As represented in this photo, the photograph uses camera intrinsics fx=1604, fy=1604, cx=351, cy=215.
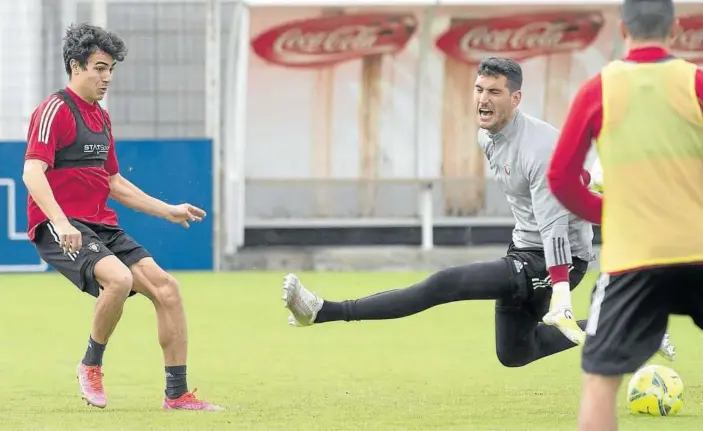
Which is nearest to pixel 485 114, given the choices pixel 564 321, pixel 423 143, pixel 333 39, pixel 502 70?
pixel 502 70

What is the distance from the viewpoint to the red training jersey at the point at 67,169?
27.1 feet

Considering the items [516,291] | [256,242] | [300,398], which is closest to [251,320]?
[300,398]

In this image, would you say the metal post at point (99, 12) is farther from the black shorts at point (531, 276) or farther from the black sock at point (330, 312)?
the black shorts at point (531, 276)

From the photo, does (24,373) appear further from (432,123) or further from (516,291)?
(432,123)

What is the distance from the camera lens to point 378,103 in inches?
856

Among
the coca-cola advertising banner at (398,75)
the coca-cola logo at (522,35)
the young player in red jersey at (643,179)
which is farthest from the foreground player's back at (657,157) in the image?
the coca-cola logo at (522,35)

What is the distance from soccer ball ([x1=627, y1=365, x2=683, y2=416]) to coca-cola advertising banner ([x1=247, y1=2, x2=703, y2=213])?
44.2 feet

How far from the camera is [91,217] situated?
8500 millimetres

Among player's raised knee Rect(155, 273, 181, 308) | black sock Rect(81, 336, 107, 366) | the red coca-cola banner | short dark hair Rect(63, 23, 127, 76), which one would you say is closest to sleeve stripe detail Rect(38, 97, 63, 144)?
short dark hair Rect(63, 23, 127, 76)

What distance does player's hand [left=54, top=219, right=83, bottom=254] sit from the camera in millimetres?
8000

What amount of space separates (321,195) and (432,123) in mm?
1822

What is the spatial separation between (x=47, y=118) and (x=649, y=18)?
387 cm

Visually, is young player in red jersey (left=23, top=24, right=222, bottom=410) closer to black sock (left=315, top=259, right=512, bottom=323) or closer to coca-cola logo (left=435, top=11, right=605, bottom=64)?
black sock (left=315, top=259, right=512, bottom=323)

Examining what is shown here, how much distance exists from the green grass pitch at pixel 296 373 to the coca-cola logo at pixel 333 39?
610 centimetres
